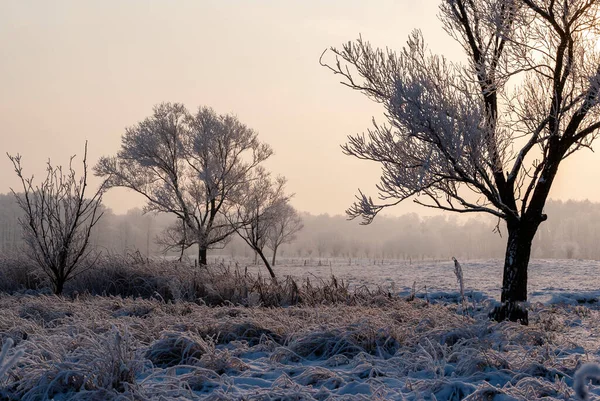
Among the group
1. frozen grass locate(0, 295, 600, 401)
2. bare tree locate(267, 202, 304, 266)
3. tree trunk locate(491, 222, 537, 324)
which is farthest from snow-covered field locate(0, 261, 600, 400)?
bare tree locate(267, 202, 304, 266)

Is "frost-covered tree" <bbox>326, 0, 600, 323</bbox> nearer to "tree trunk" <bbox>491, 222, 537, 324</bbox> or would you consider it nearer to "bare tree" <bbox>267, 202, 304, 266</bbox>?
"tree trunk" <bbox>491, 222, 537, 324</bbox>

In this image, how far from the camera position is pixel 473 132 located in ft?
23.1

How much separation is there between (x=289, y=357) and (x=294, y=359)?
67 mm

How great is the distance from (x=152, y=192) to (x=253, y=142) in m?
5.09

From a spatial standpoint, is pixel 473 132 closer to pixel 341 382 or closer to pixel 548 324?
pixel 548 324

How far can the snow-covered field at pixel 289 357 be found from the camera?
376 centimetres

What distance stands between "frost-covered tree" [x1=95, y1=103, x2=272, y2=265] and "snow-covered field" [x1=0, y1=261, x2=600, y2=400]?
54.1ft

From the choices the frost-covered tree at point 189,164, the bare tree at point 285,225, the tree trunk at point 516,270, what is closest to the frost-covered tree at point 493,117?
the tree trunk at point 516,270

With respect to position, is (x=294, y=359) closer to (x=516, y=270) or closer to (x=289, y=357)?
(x=289, y=357)

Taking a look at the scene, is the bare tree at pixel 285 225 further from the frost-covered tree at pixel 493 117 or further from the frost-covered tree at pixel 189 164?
the frost-covered tree at pixel 493 117

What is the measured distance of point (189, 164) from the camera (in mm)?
24656

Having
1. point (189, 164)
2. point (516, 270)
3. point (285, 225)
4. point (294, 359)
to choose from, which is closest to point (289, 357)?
point (294, 359)

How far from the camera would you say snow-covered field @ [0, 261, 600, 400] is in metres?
3.76

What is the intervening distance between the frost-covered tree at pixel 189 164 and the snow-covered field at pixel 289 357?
16.5 meters
